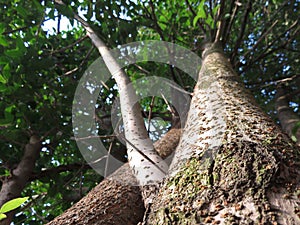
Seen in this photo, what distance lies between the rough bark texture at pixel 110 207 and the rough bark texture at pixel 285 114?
2.35 m

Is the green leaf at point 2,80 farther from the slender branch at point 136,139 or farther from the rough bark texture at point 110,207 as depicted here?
the rough bark texture at point 110,207

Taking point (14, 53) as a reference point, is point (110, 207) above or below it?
below

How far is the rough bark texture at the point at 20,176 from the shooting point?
2.53 meters

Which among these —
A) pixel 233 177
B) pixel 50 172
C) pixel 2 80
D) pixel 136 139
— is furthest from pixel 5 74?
pixel 233 177

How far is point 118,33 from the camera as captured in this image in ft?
11.7

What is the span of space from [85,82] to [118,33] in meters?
0.72

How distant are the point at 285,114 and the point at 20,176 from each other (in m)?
3.56

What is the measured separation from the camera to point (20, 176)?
110 inches

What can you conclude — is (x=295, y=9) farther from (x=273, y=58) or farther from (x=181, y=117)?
(x=181, y=117)

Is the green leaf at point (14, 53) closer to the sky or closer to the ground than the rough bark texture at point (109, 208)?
closer to the sky

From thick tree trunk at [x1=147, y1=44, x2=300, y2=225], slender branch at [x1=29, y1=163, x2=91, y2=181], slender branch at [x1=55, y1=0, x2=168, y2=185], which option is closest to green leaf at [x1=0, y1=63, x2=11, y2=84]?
slender branch at [x1=55, y1=0, x2=168, y2=185]

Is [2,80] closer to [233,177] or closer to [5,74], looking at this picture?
[5,74]

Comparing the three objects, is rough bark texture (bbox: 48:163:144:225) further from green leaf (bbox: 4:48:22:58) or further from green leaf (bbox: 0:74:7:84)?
green leaf (bbox: 4:48:22:58)

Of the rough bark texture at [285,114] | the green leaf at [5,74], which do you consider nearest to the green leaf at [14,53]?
the green leaf at [5,74]
